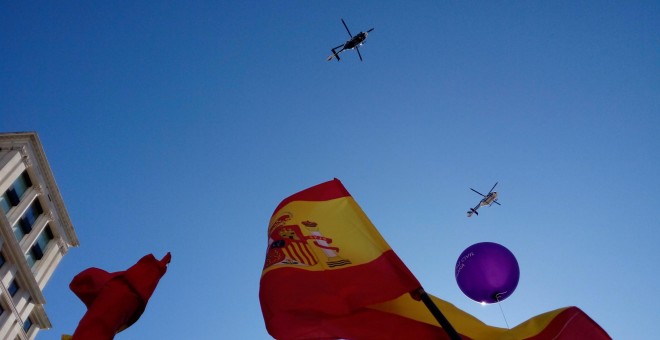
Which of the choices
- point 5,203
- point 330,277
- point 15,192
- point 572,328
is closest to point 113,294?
point 330,277

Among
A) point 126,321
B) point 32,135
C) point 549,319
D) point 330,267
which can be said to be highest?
point 32,135

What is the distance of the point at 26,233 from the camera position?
27.7 meters

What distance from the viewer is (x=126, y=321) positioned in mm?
2932

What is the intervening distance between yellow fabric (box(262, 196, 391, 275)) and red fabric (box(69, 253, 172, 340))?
1.41m

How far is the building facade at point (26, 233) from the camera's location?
25.0m

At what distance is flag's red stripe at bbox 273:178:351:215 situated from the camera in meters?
5.20

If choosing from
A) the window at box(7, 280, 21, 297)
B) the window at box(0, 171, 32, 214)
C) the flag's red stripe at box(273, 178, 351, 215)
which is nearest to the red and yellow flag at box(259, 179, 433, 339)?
the flag's red stripe at box(273, 178, 351, 215)

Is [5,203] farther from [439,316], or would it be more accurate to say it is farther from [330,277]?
[439,316]

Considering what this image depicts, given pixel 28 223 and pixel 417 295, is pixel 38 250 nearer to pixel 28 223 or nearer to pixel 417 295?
pixel 28 223

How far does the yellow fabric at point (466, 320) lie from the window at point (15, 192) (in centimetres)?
3072

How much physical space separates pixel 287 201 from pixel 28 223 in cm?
3100

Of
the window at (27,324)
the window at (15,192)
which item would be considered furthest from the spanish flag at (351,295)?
the window at (27,324)

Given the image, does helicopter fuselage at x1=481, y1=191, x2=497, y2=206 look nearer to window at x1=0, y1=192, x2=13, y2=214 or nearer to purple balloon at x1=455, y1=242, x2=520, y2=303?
purple balloon at x1=455, y1=242, x2=520, y2=303

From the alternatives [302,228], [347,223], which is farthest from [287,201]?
[347,223]
